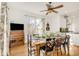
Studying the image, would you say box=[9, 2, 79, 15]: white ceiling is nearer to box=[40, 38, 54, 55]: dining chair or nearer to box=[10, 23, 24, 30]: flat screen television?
box=[10, 23, 24, 30]: flat screen television

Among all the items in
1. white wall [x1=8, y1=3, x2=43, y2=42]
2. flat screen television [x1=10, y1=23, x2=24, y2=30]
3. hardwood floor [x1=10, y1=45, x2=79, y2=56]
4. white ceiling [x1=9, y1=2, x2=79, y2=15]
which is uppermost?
white ceiling [x1=9, y1=2, x2=79, y2=15]

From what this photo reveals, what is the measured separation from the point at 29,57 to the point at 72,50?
1.99 feet

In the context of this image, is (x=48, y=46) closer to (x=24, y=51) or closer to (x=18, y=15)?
(x=24, y=51)

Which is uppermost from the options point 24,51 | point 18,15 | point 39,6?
point 39,6

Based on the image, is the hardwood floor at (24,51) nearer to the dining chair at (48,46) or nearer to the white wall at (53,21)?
the dining chair at (48,46)

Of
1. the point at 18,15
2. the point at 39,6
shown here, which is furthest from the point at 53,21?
the point at 18,15

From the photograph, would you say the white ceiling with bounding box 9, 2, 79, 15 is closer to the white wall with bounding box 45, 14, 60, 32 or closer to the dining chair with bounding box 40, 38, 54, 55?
the white wall with bounding box 45, 14, 60, 32

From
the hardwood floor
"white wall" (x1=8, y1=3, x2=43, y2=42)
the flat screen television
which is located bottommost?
the hardwood floor

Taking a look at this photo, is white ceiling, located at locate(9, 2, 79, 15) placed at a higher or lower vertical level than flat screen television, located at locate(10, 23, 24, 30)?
higher

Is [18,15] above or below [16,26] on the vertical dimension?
above

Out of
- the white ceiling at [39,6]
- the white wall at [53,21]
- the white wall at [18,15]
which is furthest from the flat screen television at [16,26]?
the white wall at [53,21]

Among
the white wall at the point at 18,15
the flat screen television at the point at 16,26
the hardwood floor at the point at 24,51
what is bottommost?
the hardwood floor at the point at 24,51

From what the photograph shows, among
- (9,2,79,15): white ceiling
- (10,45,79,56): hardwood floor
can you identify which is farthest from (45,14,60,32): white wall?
(10,45,79,56): hardwood floor

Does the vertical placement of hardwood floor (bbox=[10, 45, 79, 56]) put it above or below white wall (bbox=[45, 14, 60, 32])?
below
